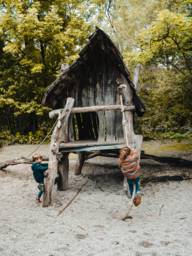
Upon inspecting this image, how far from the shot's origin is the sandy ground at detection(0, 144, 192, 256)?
16.8ft

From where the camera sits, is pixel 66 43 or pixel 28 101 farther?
pixel 28 101

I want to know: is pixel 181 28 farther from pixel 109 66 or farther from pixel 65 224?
pixel 65 224

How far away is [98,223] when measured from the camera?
6.31 m

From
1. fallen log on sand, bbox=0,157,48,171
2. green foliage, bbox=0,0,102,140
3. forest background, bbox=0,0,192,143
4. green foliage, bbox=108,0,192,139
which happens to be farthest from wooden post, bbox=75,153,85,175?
green foliage, bbox=0,0,102,140

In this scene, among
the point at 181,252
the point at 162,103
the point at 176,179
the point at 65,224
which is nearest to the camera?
the point at 181,252

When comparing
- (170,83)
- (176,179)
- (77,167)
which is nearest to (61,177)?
(77,167)

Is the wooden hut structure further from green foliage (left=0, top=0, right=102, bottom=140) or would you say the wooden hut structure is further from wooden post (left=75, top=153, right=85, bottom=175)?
green foliage (left=0, top=0, right=102, bottom=140)

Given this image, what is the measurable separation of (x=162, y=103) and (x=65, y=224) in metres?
7.22

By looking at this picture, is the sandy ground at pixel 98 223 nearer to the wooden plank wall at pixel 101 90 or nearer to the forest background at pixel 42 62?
the wooden plank wall at pixel 101 90

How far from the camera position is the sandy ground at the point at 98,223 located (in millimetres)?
5109

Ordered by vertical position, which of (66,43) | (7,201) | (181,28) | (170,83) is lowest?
(7,201)

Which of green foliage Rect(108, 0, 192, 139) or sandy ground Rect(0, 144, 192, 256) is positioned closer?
sandy ground Rect(0, 144, 192, 256)

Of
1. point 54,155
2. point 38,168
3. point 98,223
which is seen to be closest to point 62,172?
point 54,155

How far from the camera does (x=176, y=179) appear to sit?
377 inches
